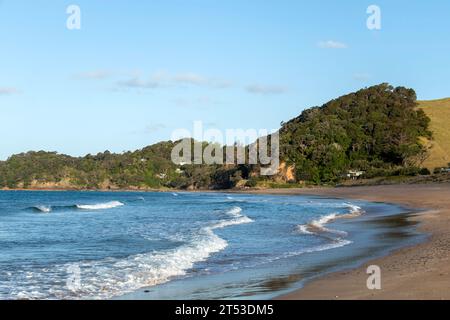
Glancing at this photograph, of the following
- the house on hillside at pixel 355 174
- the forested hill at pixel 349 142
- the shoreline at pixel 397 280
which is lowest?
the shoreline at pixel 397 280

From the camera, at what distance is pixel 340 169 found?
115688 millimetres

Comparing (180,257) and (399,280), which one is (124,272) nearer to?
(180,257)

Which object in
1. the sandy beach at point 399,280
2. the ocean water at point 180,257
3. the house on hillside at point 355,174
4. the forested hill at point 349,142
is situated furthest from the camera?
the forested hill at point 349,142

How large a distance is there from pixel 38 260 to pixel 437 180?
2477 inches

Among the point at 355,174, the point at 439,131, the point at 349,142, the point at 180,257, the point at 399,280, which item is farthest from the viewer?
the point at 439,131

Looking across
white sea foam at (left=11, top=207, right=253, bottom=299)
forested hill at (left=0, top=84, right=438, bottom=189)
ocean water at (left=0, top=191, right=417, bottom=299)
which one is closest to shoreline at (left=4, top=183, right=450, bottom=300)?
ocean water at (left=0, top=191, right=417, bottom=299)

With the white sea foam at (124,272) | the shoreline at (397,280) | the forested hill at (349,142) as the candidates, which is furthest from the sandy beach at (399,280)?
the forested hill at (349,142)

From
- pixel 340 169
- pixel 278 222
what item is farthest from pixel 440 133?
pixel 278 222

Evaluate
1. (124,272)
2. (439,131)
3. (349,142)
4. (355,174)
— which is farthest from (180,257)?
(439,131)

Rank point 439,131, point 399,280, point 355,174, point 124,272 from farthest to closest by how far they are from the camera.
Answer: point 439,131 < point 355,174 < point 124,272 < point 399,280

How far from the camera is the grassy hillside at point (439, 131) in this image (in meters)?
108

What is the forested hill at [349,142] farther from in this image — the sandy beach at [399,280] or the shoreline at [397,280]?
the sandy beach at [399,280]

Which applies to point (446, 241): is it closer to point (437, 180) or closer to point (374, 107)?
point (437, 180)

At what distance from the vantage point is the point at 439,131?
125 metres
